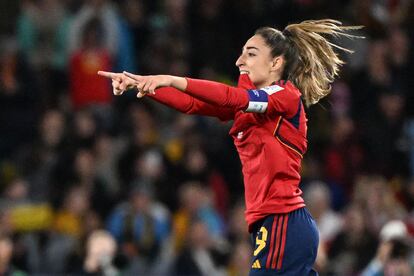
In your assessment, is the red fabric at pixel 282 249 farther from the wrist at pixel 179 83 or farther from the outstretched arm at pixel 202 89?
the wrist at pixel 179 83

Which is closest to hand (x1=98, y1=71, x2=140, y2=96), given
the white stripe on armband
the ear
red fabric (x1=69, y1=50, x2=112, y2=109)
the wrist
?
the wrist

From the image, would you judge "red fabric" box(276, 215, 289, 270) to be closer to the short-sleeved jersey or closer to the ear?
the short-sleeved jersey

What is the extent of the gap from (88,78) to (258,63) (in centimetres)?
621

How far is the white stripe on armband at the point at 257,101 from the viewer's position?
5582 millimetres

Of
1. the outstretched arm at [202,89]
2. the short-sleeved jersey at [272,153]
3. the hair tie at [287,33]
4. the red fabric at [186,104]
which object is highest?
the hair tie at [287,33]

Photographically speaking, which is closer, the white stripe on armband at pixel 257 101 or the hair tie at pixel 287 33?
the white stripe on armband at pixel 257 101

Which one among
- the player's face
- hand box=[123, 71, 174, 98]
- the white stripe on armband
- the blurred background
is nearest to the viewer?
hand box=[123, 71, 174, 98]

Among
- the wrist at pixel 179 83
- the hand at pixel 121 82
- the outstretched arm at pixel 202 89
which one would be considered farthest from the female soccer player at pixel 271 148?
the hand at pixel 121 82

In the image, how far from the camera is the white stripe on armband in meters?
5.58

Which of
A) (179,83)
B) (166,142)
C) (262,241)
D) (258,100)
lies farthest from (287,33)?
(166,142)

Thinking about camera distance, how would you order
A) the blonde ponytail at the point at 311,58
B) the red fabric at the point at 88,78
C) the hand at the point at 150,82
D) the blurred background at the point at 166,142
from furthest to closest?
the red fabric at the point at 88,78, the blurred background at the point at 166,142, the blonde ponytail at the point at 311,58, the hand at the point at 150,82

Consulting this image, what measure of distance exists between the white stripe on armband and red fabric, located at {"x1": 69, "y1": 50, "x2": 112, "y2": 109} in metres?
6.38

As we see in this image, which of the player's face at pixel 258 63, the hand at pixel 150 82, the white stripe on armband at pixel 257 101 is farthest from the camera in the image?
the player's face at pixel 258 63

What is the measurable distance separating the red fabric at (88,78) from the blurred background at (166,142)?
1 cm
